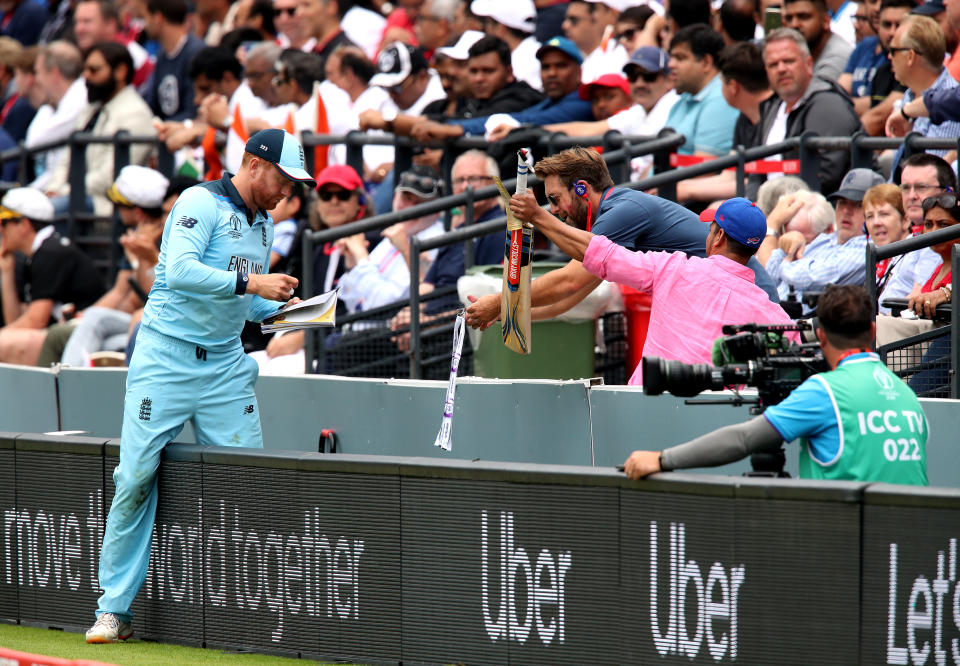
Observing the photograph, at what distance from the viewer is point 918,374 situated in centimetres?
750

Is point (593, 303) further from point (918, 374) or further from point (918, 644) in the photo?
point (918, 644)

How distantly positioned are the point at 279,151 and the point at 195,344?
941 mm

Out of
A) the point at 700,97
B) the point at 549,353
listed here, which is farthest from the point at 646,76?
the point at 549,353

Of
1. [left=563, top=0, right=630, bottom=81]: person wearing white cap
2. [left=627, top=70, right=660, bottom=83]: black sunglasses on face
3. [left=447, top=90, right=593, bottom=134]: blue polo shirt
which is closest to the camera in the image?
[left=447, top=90, right=593, bottom=134]: blue polo shirt

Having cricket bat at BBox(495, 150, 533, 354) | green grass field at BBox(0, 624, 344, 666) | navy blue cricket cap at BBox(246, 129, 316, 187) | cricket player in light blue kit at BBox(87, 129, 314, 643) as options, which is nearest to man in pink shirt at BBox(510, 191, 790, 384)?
cricket bat at BBox(495, 150, 533, 354)

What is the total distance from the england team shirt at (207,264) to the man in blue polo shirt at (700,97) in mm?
4596

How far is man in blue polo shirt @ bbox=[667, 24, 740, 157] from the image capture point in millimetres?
10609

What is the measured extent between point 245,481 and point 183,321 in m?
0.84

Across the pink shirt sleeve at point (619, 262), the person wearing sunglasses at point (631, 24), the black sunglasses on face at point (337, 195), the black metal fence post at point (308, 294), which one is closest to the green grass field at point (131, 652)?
the pink shirt sleeve at point (619, 262)

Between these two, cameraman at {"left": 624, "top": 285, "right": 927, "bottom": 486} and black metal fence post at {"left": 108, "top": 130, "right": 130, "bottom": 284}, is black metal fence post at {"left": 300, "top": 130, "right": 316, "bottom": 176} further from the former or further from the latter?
cameraman at {"left": 624, "top": 285, "right": 927, "bottom": 486}

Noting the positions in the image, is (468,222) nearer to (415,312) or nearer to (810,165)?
(415,312)

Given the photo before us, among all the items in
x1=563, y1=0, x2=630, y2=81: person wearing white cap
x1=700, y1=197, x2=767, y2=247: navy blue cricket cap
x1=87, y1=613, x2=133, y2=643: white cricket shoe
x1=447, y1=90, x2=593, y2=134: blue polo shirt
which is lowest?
x1=87, y1=613, x2=133, y2=643: white cricket shoe

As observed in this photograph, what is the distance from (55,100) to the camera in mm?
16000

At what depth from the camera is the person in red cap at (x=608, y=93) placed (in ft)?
36.8
